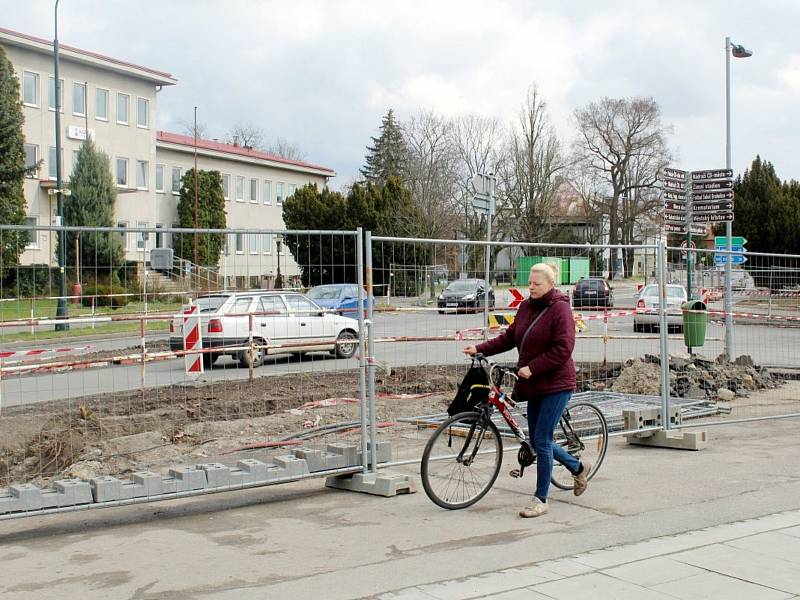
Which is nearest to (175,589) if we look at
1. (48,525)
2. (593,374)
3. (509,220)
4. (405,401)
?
(48,525)

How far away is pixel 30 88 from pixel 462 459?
47.1 meters

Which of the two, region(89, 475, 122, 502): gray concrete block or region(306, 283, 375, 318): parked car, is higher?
region(306, 283, 375, 318): parked car

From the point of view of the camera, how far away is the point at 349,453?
26.4ft

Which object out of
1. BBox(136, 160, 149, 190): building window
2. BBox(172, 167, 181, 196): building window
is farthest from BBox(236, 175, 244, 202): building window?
BBox(136, 160, 149, 190): building window

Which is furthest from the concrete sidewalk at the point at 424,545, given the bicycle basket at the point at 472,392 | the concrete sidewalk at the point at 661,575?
the bicycle basket at the point at 472,392

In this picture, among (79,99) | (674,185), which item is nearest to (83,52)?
(79,99)

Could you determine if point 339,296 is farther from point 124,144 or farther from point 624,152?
point 624,152

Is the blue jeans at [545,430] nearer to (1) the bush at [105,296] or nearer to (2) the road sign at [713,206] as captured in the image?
(1) the bush at [105,296]

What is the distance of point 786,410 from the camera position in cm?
1311

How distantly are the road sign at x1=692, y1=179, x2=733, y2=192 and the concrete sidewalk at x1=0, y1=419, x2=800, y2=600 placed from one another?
14.5m

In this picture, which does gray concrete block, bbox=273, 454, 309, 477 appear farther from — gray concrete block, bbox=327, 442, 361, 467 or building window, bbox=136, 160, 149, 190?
building window, bbox=136, 160, 149, 190

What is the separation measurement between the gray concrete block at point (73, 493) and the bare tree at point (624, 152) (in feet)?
234

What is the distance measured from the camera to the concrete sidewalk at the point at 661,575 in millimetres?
5281

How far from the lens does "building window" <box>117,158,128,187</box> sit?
54344 millimetres
